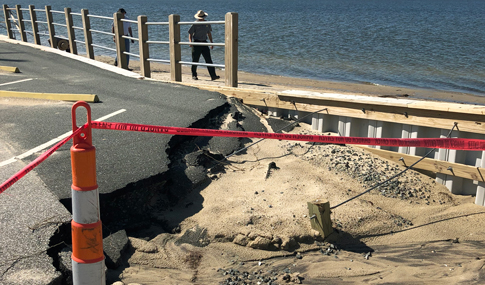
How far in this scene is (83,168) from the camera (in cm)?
234

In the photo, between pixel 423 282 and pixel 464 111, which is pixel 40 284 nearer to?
pixel 423 282

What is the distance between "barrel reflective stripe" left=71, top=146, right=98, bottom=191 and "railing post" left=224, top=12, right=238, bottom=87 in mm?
6347

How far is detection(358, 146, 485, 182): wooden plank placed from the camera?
516 cm

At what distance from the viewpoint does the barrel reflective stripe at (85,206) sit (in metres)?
2.36

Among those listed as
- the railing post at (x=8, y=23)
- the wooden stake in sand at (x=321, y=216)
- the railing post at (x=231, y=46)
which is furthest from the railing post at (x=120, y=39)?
the railing post at (x=8, y=23)

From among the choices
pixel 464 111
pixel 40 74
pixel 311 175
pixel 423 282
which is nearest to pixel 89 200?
pixel 423 282

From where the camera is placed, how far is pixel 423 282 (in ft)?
12.1

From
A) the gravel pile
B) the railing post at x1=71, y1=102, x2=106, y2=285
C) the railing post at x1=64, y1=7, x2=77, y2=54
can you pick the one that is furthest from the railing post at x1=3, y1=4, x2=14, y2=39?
the railing post at x1=71, y1=102, x2=106, y2=285

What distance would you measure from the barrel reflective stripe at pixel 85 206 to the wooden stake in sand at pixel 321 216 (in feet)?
7.90

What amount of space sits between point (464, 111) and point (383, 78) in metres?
12.5

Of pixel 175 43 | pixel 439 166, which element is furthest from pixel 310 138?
pixel 175 43

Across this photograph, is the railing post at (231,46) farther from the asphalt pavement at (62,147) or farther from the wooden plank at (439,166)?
the wooden plank at (439,166)

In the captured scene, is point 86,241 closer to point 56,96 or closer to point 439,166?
point 439,166

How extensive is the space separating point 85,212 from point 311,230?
2.59 metres
